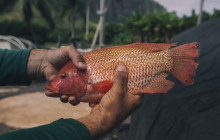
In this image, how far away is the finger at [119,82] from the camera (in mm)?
1447

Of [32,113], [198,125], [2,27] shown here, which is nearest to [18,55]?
[198,125]

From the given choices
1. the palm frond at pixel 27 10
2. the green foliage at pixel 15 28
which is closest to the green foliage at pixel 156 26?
the palm frond at pixel 27 10

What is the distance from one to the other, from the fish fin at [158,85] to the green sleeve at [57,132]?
61 cm

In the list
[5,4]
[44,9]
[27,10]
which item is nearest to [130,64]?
[5,4]

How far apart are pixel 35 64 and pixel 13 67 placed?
22 cm

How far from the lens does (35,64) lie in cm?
210

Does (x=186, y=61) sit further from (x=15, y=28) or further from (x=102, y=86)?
(x=15, y=28)

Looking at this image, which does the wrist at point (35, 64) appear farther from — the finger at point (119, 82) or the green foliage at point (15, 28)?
the green foliage at point (15, 28)

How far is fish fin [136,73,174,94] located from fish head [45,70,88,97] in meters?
0.46

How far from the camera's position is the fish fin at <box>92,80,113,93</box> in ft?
5.09

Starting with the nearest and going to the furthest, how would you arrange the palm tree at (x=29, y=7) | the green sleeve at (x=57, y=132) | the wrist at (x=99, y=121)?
the green sleeve at (x=57, y=132)
the wrist at (x=99, y=121)
the palm tree at (x=29, y=7)

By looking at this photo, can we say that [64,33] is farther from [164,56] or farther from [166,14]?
[164,56]

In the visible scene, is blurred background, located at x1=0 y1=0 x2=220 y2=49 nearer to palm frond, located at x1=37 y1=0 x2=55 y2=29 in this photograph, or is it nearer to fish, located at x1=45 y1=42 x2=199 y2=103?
palm frond, located at x1=37 y1=0 x2=55 y2=29

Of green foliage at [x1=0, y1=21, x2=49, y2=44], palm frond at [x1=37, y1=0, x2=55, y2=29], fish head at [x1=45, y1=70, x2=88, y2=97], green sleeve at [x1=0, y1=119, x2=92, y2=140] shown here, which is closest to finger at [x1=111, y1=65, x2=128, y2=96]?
fish head at [x1=45, y1=70, x2=88, y2=97]
